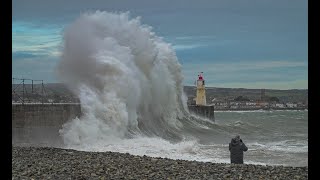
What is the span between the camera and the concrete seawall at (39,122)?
16016 millimetres

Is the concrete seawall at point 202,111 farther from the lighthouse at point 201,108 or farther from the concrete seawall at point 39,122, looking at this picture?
the concrete seawall at point 39,122

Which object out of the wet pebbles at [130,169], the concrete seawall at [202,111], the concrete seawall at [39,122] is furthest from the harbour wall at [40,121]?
the concrete seawall at [202,111]

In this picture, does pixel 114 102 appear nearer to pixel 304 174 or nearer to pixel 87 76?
pixel 87 76

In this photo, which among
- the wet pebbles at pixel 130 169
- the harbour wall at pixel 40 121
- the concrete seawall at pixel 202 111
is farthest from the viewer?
the concrete seawall at pixel 202 111

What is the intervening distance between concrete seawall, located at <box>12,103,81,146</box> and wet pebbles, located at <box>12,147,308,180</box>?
7.11 meters

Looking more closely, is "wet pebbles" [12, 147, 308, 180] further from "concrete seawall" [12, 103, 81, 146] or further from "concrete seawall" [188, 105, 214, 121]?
"concrete seawall" [188, 105, 214, 121]

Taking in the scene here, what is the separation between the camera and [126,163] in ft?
26.6

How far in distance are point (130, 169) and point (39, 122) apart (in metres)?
9.86

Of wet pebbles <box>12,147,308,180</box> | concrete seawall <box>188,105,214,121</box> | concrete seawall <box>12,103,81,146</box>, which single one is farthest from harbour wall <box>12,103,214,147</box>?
concrete seawall <box>188,105,214,121</box>

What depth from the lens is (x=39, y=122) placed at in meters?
16.6

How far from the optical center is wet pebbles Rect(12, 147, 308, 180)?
6.79 m

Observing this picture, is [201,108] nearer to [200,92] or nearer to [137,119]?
[200,92]

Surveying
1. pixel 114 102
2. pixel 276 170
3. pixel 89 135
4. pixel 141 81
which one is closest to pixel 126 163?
pixel 276 170

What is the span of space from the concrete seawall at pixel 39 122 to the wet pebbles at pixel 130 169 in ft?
23.3
